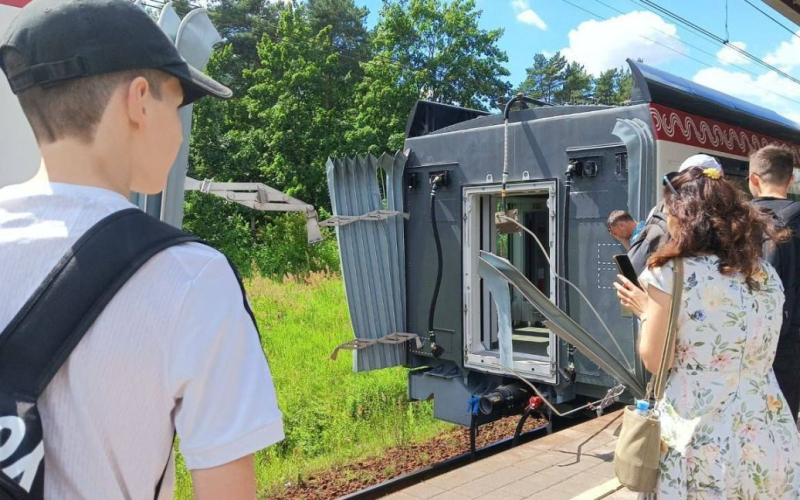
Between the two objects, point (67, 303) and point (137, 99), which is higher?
point (137, 99)

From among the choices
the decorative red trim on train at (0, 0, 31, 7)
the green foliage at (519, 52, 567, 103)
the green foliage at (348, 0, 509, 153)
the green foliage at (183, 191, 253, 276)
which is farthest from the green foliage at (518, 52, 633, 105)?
the decorative red trim on train at (0, 0, 31, 7)

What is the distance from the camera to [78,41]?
101 centimetres

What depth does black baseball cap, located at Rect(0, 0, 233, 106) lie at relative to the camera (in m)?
1.01

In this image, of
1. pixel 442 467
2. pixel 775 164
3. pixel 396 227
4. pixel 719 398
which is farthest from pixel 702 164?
pixel 442 467

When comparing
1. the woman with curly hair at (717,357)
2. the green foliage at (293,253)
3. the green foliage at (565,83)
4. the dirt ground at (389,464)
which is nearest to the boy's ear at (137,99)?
the woman with curly hair at (717,357)

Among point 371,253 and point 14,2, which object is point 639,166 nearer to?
point 371,253

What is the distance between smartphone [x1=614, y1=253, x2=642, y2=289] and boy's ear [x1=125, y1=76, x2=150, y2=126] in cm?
212

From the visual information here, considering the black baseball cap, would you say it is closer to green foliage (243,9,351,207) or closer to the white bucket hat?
the white bucket hat

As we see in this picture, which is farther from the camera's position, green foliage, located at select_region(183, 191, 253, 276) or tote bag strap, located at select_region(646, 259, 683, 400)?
green foliage, located at select_region(183, 191, 253, 276)

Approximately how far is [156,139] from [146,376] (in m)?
0.40

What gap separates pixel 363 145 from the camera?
26.9m

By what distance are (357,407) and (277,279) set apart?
434 inches

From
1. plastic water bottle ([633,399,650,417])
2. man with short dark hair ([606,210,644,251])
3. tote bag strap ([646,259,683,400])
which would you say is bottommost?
plastic water bottle ([633,399,650,417])

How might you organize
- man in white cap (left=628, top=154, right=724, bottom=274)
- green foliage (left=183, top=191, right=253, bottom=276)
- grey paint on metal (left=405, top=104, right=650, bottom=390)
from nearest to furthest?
man in white cap (left=628, top=154, right=724, bottom=274)
grey paint on metal (left=405, top=104, right=650, bottom=390)
green foliage (left=183, top=191, right=253, bottom=276)
